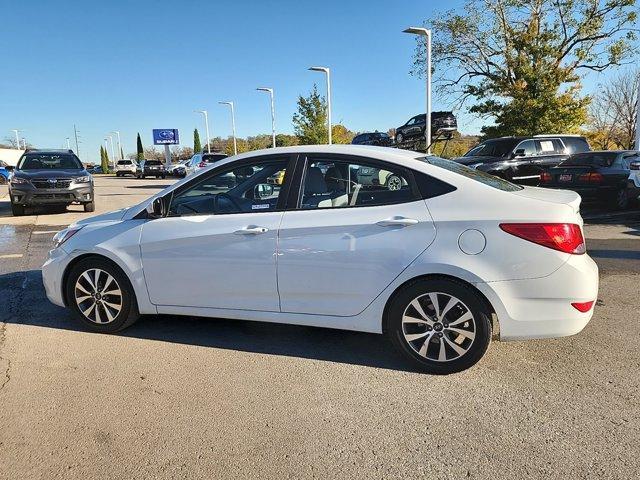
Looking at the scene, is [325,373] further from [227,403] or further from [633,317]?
[633,317]

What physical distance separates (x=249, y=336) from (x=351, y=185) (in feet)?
5.30

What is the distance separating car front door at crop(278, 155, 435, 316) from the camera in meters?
3.44

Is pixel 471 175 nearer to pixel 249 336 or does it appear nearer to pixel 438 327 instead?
pixel 438 327

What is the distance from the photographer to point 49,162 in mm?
13305

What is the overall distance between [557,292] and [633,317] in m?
1.99

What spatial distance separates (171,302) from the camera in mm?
4113

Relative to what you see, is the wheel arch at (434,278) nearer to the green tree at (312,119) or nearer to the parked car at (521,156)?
the parked car at (521,156)

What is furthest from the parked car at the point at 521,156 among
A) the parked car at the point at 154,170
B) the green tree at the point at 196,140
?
the green tree at the point at 196,140

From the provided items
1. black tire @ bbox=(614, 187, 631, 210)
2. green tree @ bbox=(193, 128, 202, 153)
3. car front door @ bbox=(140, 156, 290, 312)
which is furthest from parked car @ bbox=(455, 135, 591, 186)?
green tree @ bbox=(193, 128, 202, 153)

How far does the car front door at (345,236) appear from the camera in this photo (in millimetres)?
3441

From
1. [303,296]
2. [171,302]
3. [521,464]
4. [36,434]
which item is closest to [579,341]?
[521,464]

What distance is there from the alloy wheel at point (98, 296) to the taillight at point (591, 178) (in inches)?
438

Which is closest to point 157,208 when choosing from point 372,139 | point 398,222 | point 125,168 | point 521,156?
point 398,222

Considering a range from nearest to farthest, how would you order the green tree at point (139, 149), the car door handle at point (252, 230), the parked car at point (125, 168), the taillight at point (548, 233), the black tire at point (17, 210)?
the taillight at point (548, 233)
the car door handle at point (252, 230)
the black tire at point (17, 210)
the parked car at point (125, 168)
the green tree at point (139, 149)
